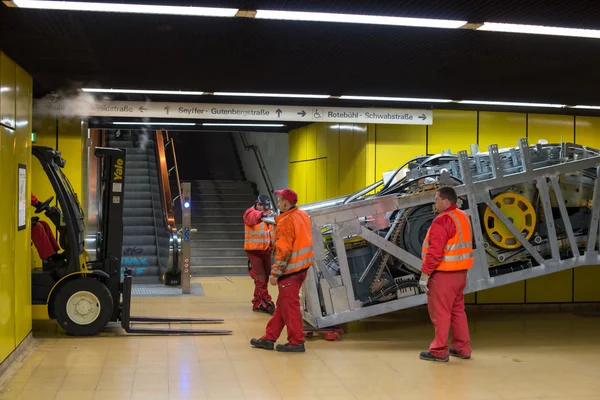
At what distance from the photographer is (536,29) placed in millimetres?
6066

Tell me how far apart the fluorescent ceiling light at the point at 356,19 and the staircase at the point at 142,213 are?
9.11 meters

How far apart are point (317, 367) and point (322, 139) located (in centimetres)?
704

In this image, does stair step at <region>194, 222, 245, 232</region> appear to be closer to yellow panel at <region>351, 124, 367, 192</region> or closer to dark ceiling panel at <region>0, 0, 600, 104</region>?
yellow panel at <region>351, 124, 367, 192</region>

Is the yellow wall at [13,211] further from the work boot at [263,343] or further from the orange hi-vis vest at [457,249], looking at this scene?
the orange hi-vis vest at [457,249]

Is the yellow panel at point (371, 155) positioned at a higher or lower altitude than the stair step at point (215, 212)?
higher

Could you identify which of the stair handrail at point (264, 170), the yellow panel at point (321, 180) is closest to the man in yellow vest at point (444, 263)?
the yellow panel at point (321, 180)

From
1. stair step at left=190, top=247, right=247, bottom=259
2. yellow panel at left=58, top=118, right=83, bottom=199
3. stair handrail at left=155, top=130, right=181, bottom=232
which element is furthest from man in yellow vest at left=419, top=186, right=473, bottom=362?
stair step at left=190, top=247, right=247, bottom=259

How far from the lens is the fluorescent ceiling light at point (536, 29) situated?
19.7 feet

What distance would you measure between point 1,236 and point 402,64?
4.30m

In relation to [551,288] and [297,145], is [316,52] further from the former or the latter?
[297,145]

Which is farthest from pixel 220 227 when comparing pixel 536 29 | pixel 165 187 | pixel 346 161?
pixel 536 29

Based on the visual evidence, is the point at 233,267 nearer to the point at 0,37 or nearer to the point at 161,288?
the point at 161,288

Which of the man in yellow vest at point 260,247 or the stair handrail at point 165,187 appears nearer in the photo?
the man in yellow vest at point 260,247

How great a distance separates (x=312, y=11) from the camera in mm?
5516
